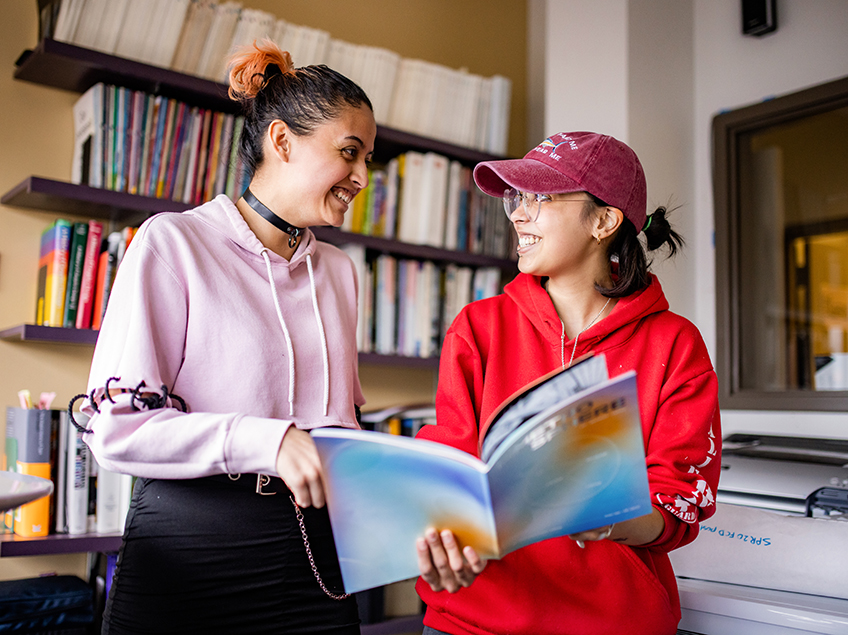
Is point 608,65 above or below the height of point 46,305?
above

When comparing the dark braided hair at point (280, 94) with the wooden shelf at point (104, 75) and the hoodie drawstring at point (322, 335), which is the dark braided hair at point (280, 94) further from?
the wooden shelf at point (104, 75)

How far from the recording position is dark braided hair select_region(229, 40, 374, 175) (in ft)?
3.99

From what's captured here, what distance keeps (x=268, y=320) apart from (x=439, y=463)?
1.62 ft

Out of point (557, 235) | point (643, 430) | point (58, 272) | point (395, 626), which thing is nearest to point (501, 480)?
point (643, 430)

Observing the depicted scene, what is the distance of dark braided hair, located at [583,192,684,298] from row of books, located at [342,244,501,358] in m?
1.07

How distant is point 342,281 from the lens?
4.44 ft

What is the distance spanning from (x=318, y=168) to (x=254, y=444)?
19.8 inches

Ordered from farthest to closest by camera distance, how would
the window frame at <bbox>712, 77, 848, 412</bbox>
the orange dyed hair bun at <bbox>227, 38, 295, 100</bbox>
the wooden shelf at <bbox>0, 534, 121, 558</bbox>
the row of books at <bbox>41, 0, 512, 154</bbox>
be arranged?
the window frame at <bbox>712, 77, 848, 412</bbox>, the row of books at <bbox>41, 0, 512, 154</bbox>, the wooden shelf at <bbox>0, 534, 121, 558</bbox>, the orange dyed hair bun at <bbox>227, 38, 295, 100</bbox>

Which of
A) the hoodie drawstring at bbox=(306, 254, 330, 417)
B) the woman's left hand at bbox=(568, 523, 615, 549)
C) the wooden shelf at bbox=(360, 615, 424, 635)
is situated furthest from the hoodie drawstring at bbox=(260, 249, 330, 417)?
the wooden shelf at bbox=(360, 615, 424, 635)

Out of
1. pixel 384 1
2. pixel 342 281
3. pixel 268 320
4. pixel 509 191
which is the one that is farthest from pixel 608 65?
pixel 268 320

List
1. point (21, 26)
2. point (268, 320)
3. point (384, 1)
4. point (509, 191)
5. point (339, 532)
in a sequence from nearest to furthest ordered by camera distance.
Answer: point (339, 532) < point (268, 320) < point (509, 191) < point (21, 26) < point (384, 1)

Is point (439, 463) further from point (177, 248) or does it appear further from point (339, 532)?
point (177, 248)

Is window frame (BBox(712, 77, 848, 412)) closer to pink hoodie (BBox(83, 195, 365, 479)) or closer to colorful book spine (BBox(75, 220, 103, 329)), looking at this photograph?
pink hoodie (BBox(83, 195, 365, 479))

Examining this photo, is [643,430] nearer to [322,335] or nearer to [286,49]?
[322,335]
